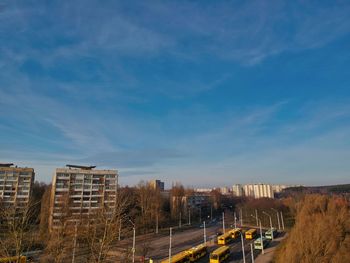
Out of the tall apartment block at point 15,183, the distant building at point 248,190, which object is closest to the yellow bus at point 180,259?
the tall apartment block at point 15,183

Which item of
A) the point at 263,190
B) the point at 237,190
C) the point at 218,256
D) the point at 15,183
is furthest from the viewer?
the point at 237,190

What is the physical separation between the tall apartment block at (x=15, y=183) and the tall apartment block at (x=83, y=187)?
301 inches

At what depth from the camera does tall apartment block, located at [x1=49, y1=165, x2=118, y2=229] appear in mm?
58688

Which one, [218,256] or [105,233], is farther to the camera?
[218,256]

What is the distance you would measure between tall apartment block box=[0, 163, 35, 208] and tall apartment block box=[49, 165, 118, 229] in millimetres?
7643

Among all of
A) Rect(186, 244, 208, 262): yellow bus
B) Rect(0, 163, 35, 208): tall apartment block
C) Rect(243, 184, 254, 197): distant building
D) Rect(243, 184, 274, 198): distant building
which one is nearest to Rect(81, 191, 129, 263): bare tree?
Rect(186, 244, 208, 262): yellow bus

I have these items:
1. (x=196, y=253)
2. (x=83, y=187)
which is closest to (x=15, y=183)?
(x=83, y=187)

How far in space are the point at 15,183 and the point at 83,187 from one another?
1477 centimetres

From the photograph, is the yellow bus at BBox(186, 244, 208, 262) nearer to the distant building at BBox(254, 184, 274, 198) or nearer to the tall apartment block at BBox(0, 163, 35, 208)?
the tall apartment block at BBox(0, 163, 35, 208)

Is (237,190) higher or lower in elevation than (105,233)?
higher

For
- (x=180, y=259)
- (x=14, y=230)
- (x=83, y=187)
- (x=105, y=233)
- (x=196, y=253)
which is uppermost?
(x=83, y=187)

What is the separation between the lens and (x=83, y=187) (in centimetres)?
6266

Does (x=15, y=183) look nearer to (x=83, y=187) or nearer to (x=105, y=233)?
(x=83, y=187)

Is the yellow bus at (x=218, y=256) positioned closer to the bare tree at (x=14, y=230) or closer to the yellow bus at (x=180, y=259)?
the yellow bus at (x=180, y=259)
